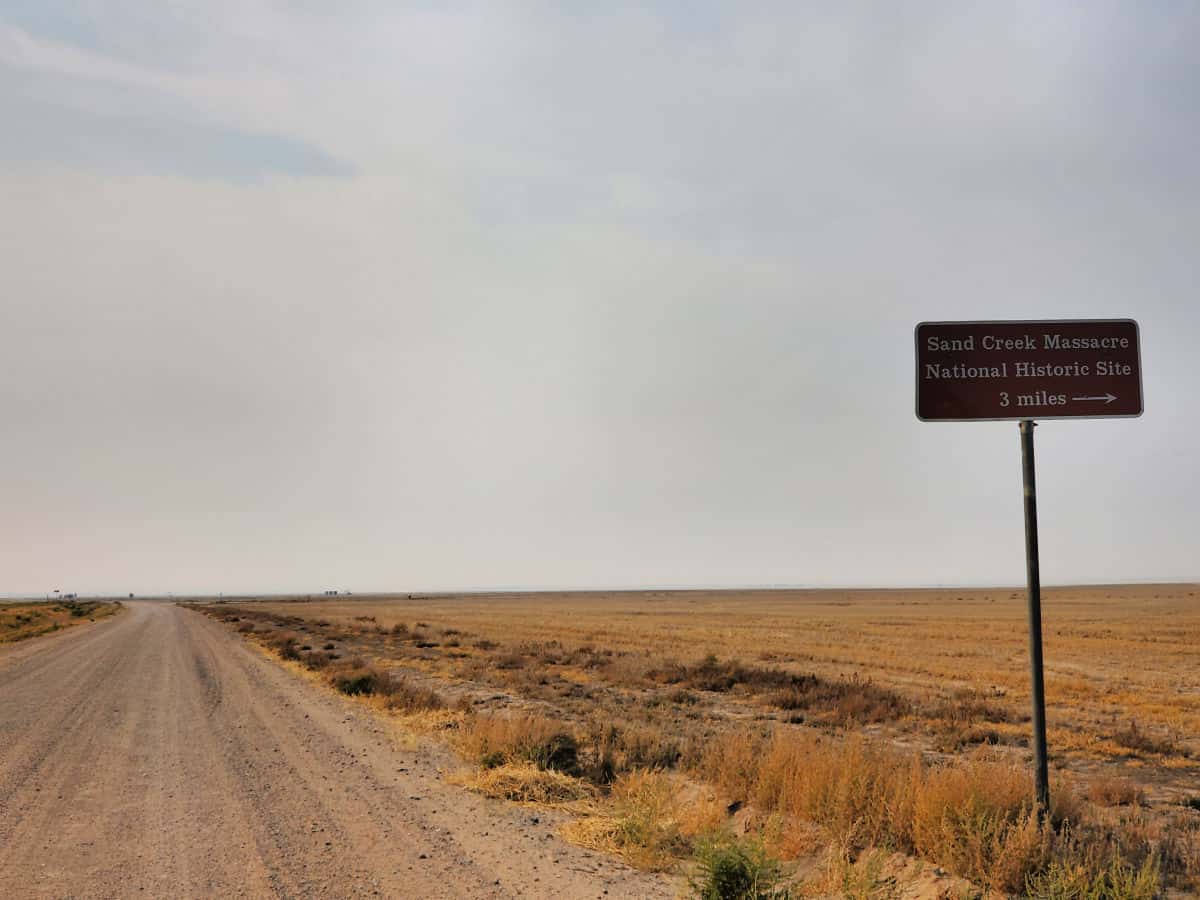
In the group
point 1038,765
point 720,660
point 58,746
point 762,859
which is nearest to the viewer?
point 762,859

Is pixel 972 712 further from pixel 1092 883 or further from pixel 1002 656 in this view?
pixel 1002 656

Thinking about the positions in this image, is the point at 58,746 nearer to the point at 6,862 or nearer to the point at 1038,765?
the point at 6,862

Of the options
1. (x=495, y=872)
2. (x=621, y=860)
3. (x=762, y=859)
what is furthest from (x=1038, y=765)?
(x=495, y=872)

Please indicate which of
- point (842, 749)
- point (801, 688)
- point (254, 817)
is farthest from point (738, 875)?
point (801, 688)

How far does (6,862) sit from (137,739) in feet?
23.4

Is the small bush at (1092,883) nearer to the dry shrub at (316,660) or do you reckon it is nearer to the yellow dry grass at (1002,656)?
the yellow dry grass at (1002,656)

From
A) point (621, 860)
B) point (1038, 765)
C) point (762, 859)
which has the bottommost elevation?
point (621, 860)

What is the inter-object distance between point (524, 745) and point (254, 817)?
3.95m

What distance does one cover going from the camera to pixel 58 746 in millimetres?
13320

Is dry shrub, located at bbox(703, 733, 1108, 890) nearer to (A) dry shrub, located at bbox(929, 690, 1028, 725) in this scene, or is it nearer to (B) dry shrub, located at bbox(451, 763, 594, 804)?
(B) dry shrub, located at bbox(451, 763, 594, 804)

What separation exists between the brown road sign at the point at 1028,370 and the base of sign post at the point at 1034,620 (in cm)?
35

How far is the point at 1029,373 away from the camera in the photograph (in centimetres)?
777

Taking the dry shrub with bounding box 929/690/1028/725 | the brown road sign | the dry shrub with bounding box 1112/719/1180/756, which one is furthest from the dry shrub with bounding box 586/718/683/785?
the dry shrub with bounding box 1112/719/1180/756

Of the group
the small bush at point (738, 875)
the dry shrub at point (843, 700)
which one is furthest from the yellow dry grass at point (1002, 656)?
the small bush at point (738, 875)
